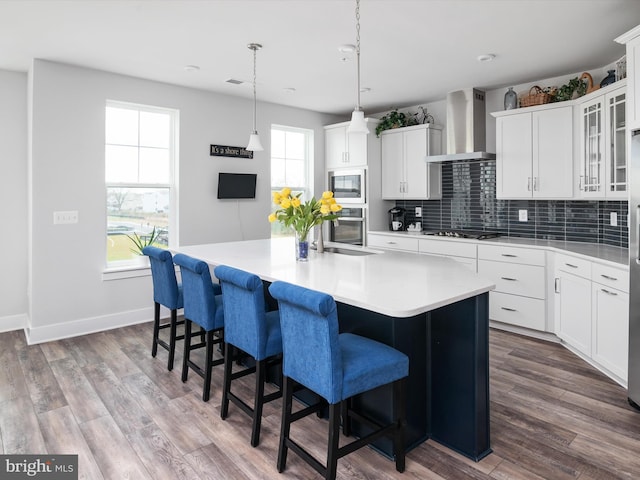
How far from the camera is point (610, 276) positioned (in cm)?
304

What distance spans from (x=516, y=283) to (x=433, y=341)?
2297mm

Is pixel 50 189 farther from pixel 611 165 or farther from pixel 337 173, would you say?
pixel 611 165

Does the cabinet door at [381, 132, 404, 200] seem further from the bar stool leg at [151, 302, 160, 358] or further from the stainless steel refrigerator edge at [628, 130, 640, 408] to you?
the bar stool leg at [151, 302, 160, 358]

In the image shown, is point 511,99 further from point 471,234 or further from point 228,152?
point 228,152

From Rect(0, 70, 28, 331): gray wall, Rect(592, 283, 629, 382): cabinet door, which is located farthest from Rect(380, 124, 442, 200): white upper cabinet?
Rect(0, 70, 28, 331): gray wall

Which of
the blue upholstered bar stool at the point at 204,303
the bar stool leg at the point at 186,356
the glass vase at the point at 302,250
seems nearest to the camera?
the blue upholstered bar stool at the point at 204,303

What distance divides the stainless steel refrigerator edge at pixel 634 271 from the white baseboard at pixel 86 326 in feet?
14.1

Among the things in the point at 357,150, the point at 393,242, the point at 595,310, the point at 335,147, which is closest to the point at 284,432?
the point at 595,310

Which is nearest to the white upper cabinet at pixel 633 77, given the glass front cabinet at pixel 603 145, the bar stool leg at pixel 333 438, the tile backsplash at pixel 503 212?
the glass front cabinet at pixel 603 145

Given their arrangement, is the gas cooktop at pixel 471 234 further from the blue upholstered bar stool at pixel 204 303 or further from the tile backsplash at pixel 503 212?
the blue upholstered bar stool at pixel 204 303

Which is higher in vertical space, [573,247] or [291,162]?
[291,162]

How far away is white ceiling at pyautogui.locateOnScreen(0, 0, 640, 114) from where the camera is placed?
9.60 ft

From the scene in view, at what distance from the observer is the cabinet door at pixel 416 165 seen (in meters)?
5.36

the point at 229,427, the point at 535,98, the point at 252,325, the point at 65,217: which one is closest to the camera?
the point at 252,325
